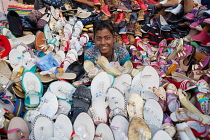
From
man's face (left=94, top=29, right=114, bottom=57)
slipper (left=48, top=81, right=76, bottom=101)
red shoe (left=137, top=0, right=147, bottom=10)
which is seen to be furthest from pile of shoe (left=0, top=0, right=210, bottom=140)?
red shoe (left=137, top=0, right=147, bottom=10)

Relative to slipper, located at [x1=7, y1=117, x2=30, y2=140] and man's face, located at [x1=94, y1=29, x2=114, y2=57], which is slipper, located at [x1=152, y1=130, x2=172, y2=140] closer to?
slipper, located at [x1=7, y1=117, x2=30, y2=140]

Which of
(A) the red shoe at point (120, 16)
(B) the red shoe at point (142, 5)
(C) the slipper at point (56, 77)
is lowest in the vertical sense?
(C) the slipper at point (56, 77)

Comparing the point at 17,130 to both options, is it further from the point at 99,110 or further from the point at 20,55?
the point at 20,55

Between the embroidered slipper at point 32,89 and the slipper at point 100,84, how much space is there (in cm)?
31

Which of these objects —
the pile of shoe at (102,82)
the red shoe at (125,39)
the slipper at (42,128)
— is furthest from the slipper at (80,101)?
the red shoe at (125,39)

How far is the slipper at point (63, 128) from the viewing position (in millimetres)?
773

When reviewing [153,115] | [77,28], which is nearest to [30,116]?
[153,115]

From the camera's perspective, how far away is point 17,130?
752 mm

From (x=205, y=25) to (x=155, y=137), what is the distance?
1.36 meters

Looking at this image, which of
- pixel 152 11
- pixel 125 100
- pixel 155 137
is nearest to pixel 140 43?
pixel 152 11

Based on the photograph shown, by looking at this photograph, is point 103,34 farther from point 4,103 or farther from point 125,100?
point 4,103

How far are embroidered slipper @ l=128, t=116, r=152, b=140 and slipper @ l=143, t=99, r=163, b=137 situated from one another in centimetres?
6

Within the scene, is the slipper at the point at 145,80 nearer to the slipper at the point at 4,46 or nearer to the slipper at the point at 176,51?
the slipper at the point at 176,51

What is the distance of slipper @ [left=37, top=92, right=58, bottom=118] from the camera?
3.00 feet
